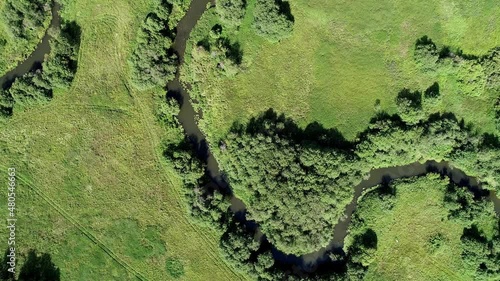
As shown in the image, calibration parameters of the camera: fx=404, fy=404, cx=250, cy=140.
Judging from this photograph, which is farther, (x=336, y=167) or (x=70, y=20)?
(x=70, y=20)

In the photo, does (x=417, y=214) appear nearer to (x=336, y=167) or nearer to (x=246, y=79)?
(x=336, y=167)

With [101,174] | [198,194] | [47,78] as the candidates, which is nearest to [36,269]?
[101,174]

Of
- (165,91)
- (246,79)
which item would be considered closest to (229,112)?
(246,79)

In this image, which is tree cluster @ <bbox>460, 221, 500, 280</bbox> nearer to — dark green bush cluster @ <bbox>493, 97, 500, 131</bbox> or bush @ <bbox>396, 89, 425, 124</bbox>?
dark green bush cluster @ <bbox>493, 97, 500, 131</bbox>

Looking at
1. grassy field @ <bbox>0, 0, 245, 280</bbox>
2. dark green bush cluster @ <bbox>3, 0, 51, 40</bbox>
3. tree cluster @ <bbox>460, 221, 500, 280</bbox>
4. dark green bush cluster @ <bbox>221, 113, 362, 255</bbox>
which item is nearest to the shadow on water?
dark green bush cluster @ <bbox>3, 0, 51, 40</bbox>

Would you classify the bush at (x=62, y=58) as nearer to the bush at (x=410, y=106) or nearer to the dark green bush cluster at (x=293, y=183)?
the dark green bush cluster at (x=293, y=183)

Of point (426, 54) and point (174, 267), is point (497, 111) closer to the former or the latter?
point (426, 54)
